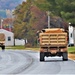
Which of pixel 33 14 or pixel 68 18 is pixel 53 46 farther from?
pixel 33 14

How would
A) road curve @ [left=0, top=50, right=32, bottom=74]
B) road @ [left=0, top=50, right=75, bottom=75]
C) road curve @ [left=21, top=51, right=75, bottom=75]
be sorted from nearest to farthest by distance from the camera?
1. road curve @ [left=21, top=51, right=75, bottom=75]
2. road @ [left=0, top=50, right=75, bottom=75]
3. road curve @ [left=0, top=50, right=32, bottom=74]

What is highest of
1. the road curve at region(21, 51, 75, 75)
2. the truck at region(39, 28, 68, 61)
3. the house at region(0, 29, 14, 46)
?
the house at region(0, 29, 14, 46)

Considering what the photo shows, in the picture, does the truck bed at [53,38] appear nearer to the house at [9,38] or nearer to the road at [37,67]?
the road at [37,67]

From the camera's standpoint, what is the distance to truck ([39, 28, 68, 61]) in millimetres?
37938

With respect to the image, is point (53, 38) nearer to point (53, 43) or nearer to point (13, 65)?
point (53, 43)

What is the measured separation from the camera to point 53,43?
38.2m

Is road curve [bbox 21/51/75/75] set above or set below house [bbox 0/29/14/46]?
below

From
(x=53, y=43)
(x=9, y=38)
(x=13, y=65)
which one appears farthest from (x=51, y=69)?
(x=9, y=38)

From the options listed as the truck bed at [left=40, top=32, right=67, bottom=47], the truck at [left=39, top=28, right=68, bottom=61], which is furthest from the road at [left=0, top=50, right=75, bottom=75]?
the truck bed at [left=40, top=32, right=67, bottom=47]

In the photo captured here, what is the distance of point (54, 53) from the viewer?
1490 inches

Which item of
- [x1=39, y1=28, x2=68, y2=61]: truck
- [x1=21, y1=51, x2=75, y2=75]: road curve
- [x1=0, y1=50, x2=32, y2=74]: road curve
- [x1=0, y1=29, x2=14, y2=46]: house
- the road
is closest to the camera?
[x1=21, y1=51, x2=75, y2=75]: road curve

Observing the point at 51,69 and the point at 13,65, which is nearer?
the point at 51,69

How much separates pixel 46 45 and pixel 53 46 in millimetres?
615

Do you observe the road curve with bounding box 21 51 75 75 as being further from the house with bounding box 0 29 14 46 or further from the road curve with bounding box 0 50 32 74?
the house with bounding box 0 29 14 46
